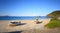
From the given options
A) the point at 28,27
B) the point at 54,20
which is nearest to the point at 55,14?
the point at 54,20

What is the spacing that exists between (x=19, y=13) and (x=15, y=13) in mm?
91

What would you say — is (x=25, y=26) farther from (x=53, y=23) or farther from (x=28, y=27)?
(x=53, y=23)

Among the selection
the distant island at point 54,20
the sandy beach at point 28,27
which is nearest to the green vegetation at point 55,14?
the distant island at point 54,20

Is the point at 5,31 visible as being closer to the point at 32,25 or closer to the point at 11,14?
the point at 11,14

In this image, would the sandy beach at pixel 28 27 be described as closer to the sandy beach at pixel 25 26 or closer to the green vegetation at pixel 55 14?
the sandy beach at pixel 25 26

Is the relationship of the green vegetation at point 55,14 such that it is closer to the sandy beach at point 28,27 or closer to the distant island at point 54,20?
the distant island at point 54,20

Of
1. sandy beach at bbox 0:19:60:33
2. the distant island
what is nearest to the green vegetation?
the distant island

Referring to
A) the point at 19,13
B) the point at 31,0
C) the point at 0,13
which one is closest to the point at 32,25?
the point at 19,13

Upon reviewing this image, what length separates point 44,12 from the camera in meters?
2.73

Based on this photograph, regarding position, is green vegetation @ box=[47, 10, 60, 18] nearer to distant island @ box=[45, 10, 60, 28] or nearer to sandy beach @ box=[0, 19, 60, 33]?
distant island @ box=[45, 10, 60, 28]

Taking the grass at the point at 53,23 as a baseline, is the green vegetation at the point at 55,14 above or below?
above

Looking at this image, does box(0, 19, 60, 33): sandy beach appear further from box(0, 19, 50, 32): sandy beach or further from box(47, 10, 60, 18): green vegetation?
box(47, 10, 60, 18): green vegetation

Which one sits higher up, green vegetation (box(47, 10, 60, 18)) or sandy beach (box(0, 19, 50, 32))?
green vegetation (box(47, 10, 60, 18))

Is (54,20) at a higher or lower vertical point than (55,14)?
lower
